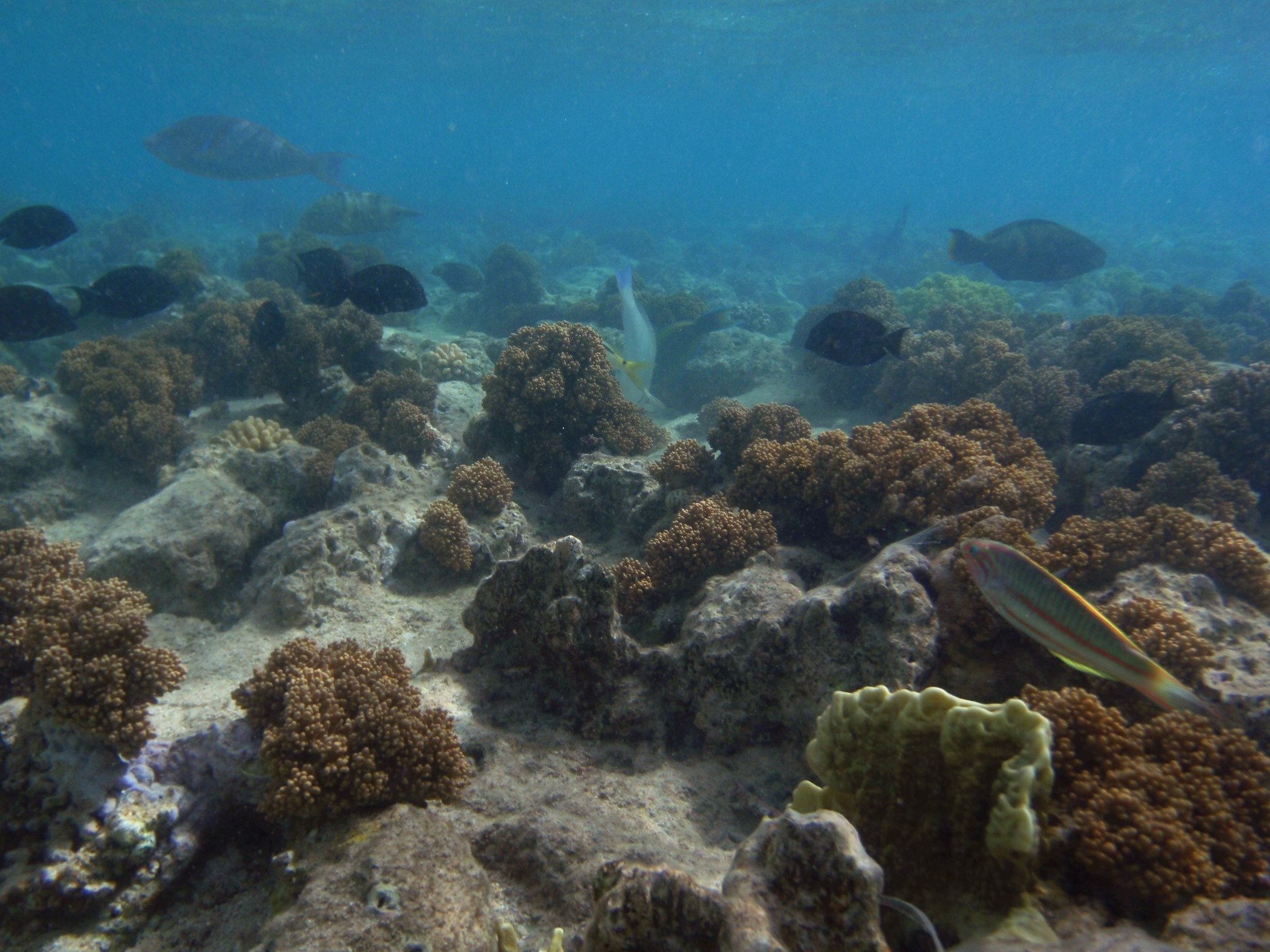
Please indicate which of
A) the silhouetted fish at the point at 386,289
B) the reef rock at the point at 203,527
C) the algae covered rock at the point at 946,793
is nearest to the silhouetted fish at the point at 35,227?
the silhouetted fish at the point at 386,289

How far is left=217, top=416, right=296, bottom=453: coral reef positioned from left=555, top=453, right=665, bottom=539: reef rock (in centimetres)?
367

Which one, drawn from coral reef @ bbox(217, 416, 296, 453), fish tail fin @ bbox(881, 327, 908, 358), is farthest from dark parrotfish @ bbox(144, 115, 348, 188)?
fish tail fin @ bbox(881, 327, 908, 358)

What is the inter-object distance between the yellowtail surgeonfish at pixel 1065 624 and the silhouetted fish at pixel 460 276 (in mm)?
17823

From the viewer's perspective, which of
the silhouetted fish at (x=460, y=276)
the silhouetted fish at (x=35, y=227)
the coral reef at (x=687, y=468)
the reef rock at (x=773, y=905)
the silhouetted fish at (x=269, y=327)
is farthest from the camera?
the silhouetted fish at (x=460, y=276)

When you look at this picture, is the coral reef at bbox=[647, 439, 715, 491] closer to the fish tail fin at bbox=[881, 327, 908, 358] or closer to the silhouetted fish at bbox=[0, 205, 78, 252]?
the fish tail fin at bbox=[881, 327, 908, 358]

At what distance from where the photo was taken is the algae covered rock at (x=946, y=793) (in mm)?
1959

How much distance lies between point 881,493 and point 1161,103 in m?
99.5

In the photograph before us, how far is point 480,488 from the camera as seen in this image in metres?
5.93

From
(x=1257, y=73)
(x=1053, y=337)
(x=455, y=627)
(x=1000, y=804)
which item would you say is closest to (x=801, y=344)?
(x=1053, y=337)

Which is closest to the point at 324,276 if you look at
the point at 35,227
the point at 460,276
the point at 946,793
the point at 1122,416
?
the point at 35,227

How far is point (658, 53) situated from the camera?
49.9m

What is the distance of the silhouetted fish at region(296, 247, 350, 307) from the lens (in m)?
7.01

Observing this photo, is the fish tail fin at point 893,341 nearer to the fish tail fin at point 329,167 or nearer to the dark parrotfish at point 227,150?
the dark parrotfish at point 227,150

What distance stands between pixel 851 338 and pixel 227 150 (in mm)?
16064
